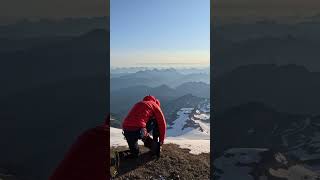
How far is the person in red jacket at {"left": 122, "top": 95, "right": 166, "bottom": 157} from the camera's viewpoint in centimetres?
427

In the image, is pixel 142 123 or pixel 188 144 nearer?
pixel 142 123

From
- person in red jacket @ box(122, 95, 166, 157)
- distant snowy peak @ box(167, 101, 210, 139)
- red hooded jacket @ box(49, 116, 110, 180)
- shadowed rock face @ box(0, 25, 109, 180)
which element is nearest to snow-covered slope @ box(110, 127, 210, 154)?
person in red jacket @ box(122, 95, 166, 157)

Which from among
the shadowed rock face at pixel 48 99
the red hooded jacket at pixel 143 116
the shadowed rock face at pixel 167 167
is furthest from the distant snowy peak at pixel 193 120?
the shadowed rock face at pixel 48 99

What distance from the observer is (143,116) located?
14.1ft

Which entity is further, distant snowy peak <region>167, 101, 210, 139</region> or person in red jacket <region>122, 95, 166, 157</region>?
distant snowy peak <region>167, 101, 210, 139</region>

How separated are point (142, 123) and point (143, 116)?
8 cm

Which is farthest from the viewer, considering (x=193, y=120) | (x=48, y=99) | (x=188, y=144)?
(x=193, y=120)

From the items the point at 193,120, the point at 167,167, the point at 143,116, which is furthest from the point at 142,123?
the point at 193,120

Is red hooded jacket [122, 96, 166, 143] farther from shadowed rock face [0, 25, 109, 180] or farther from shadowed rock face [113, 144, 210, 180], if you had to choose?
shadowed rock face [0, 25, 109, 180]

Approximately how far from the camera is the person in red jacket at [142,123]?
4.27 m

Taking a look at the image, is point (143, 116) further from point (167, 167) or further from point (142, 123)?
point (167, 167)

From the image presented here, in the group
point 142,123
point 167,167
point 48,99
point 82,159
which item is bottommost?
point 167,167

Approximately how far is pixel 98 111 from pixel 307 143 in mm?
1992

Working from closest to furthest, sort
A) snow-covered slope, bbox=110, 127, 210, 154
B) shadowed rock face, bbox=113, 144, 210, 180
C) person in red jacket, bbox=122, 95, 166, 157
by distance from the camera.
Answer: shadowed rock face, bbox=113, 144, 210, 180
person in red jacket, bbox=122, 95, 166, 157
snow-covered slope, bbox=110, 127, 210, 154
